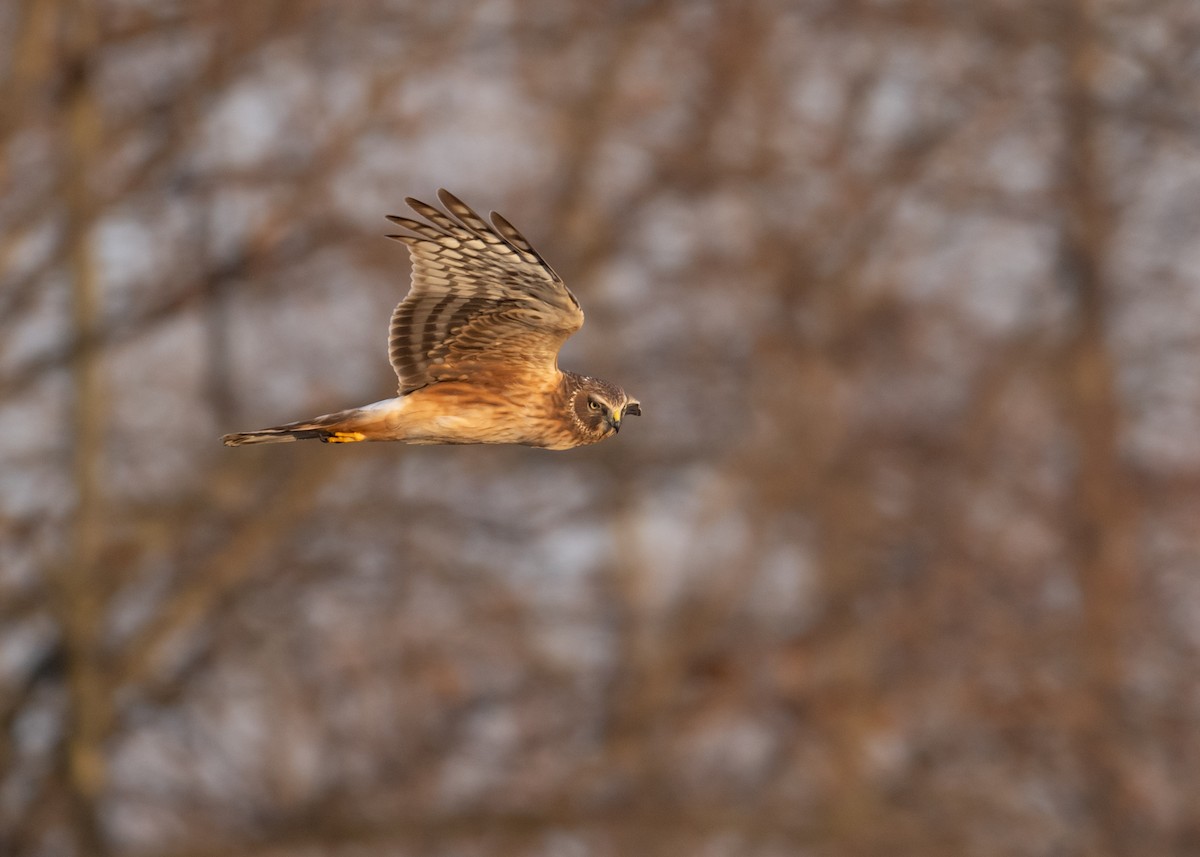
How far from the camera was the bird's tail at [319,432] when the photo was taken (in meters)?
4.77

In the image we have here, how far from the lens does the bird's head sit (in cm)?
520

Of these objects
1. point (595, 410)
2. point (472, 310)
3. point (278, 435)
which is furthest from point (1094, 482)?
point (278, 435)

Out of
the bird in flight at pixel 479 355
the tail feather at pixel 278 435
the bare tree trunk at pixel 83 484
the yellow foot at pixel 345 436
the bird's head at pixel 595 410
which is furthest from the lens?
the bare tree trunk at pixel 83 484

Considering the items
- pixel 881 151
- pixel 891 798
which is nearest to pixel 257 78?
pixel 881 151

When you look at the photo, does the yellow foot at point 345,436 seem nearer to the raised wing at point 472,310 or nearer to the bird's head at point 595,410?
the raised wing at point 472,310

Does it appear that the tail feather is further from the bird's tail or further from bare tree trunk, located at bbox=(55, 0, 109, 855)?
bare tree trunk, located at bbox=(55, 0, 109, 855)

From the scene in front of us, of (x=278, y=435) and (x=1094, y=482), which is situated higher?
(x=1094, y=482)

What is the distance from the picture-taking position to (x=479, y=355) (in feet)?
17.4

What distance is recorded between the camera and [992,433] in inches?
510

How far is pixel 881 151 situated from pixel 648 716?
14.1ft

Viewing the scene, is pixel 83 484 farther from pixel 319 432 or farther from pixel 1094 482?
pixel 319 432

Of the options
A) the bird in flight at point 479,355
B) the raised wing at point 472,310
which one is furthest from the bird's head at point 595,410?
the raised wing at point 472,310

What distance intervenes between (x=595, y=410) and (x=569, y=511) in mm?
7830

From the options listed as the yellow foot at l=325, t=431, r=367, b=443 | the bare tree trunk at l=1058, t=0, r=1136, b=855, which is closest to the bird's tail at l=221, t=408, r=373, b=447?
the yellow foot at l=325, t=431, r=367, b=443
